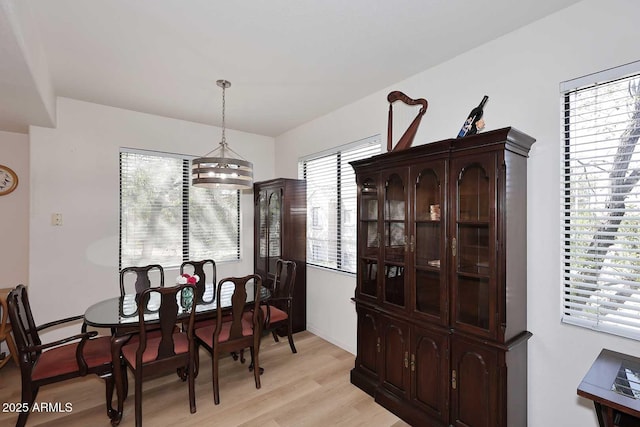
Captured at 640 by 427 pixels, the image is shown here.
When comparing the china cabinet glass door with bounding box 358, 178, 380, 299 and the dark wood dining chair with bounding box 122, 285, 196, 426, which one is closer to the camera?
the dark wood dining chair with bounding box 122, 285, 196, 426

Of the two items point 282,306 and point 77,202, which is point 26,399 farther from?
point 282,306

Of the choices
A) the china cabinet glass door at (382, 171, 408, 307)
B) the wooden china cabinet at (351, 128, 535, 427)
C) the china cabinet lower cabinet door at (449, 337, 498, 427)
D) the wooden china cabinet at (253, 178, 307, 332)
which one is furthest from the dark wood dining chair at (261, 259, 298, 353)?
the china cabinet lower cabinet door at (449, 337, 498, 427)

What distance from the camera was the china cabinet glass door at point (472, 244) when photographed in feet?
6.25

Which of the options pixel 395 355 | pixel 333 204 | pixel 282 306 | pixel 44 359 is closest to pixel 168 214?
pixel 282 306

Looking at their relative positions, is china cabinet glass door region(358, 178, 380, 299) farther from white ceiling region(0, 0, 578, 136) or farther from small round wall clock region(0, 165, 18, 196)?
small round wall clock region(0, 165, 18, 196)

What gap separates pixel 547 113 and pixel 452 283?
1.24 m

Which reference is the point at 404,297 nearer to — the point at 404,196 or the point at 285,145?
the point at 404,196

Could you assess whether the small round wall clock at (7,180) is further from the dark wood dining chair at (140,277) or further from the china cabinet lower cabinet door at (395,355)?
the china cabinet lower cabinet door at (395,355)

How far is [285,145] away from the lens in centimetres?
460

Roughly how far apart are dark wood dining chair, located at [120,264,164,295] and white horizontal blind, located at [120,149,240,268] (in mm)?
170

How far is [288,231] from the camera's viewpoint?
12.9 ft

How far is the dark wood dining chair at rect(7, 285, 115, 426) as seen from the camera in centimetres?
200

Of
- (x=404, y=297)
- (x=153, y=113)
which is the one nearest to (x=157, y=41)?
(x=153, y=113)

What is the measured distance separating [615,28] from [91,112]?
15.0ft
